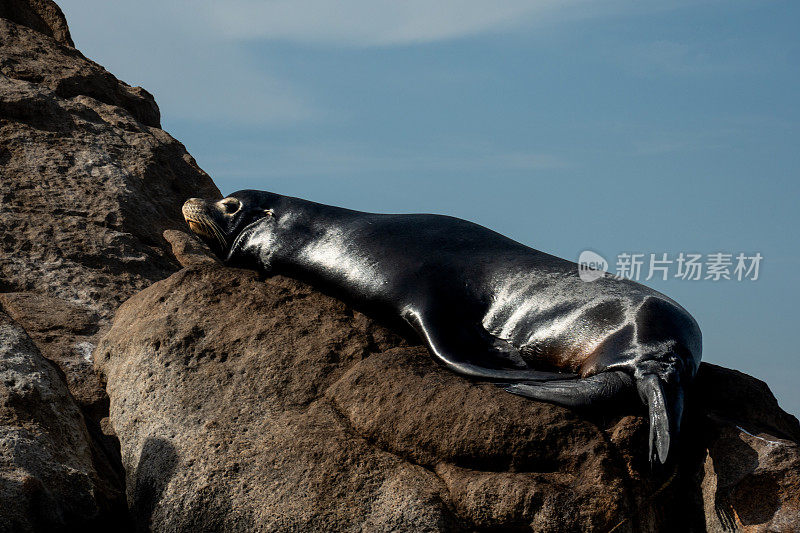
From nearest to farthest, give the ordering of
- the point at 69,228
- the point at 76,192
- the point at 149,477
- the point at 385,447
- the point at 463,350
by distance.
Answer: the point at 385,447
the point at 149,477
the point at 463,350
the point at 69,228
the point at 76,192

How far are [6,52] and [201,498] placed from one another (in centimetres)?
657

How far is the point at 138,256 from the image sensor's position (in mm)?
8297

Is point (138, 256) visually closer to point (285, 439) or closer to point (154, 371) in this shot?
point (154, 371)

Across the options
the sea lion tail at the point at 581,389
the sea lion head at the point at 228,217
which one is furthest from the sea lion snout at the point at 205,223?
→ the sea lion tail at the point at 581,389

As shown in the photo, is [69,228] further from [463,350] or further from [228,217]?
[463,350]

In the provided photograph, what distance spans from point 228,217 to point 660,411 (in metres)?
3.62

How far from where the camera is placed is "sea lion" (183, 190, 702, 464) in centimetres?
516

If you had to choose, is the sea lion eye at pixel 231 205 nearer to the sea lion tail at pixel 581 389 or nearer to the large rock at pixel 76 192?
the large rock at pixel 76 192

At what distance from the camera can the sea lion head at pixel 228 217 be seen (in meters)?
7.09

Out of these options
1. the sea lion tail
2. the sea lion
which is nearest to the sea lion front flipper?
the sea lion

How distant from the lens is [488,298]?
6.04 m

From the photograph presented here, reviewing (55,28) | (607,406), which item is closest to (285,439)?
(607,406)

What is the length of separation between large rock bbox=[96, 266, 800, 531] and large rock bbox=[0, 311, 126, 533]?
0.31 meters

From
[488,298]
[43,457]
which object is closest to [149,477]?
[43,457]
